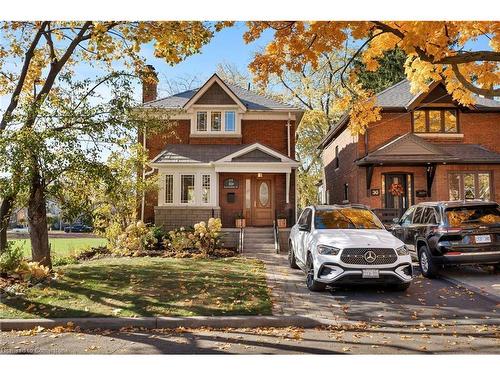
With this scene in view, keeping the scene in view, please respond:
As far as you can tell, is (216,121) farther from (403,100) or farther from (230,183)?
(403,100)

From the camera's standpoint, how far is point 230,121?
1692cm

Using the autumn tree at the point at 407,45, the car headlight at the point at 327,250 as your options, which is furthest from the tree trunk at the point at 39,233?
the car headlight at the point at 327,250

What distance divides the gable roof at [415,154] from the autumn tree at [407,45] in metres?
6.27

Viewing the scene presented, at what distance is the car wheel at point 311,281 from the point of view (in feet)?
23.7

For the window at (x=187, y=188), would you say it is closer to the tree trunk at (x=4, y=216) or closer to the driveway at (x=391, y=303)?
the tree trunk at (x=4, y=216)

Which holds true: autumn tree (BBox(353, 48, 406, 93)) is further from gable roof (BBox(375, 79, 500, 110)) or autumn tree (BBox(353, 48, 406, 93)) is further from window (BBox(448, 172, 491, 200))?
window (BBox(448, 172, 491, 200))

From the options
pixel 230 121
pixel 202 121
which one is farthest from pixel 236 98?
pixel 202 121

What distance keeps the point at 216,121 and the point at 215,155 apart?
5.94ft

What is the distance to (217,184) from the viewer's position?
605 inches

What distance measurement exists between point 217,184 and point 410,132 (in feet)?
25.9

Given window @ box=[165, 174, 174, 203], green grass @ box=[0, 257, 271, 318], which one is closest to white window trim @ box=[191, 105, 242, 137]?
window @ box=[165, 174, 174, 203]

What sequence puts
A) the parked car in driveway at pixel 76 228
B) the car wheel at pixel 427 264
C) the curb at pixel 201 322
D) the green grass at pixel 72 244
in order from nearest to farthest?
the curb at pixel 201 322, the car wheel at pixel 427 264, the parked car in driveway at pixel 76 228, the green grass at pixel 72 244
